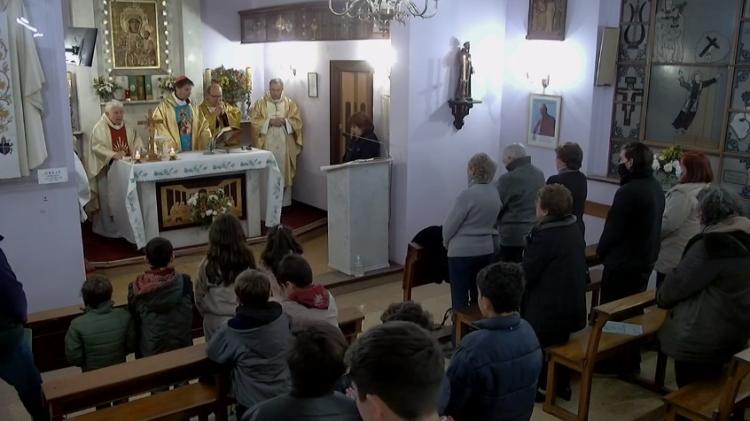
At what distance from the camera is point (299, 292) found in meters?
Answer: 3.33

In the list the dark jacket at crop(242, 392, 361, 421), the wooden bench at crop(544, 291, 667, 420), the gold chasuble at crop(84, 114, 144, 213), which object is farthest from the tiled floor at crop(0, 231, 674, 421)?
the dark jacket at crop(242, 392, 361, 421)

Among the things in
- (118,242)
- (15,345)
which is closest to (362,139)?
(118,242)

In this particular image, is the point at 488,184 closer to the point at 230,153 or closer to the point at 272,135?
the point at 230,153

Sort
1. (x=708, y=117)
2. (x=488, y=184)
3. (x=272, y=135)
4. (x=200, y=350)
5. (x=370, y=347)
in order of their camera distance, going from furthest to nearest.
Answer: (x=272, y=135), (x=708, y=117), (x=488, y=184), (x=200, y=350), (x=370, y=347)

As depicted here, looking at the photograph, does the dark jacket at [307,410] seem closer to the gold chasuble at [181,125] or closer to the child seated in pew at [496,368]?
the child seated in pew at [496,368]

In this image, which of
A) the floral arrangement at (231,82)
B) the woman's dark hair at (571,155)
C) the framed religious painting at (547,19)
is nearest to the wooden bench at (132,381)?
the woman's dark hair at (571,155)

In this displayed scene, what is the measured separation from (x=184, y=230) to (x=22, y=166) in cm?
242

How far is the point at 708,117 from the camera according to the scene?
239 inches

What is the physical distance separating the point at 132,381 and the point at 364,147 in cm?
485

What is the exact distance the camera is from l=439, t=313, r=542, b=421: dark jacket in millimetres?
2635

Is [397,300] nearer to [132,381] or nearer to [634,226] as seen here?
[634,226]

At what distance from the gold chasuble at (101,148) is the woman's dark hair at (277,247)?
433 cm

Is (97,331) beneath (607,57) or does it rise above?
beneath

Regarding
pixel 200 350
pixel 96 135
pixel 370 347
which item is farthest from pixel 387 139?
pixel 370 347
